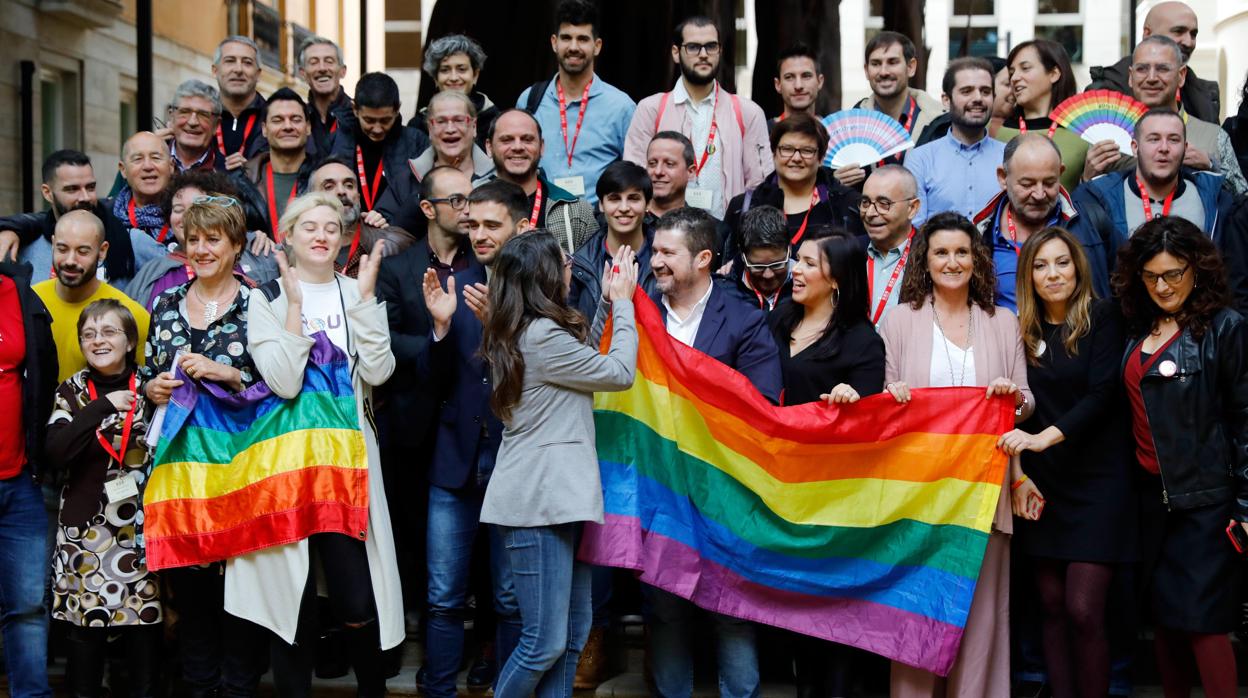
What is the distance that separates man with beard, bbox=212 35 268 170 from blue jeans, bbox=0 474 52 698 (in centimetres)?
281

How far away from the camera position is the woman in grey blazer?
5281 mm

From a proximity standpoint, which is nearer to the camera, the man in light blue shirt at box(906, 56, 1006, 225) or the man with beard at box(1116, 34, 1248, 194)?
the man in light blue shirt at box(906, 56, 1006, 225)

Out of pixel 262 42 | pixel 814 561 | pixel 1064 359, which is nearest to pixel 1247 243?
pixel 1064 359

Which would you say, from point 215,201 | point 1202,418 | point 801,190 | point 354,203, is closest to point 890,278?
point 801,190

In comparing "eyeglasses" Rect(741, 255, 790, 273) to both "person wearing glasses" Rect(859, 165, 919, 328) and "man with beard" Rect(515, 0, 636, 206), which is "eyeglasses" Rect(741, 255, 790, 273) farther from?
"man with beard" Rect(515, 0, 636, 206)

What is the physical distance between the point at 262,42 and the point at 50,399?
20164 millimetres

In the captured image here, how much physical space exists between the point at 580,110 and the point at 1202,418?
12.7 ft

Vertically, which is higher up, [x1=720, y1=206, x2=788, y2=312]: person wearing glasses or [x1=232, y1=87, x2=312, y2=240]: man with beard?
[x1=232, y1=87, x2=312, y2=240]: man with beard

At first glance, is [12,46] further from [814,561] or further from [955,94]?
[814,561]

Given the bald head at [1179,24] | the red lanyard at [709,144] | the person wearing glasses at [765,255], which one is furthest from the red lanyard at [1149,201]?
the red lanyard at [709,144]

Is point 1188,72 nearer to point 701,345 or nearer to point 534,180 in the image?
point 534,180

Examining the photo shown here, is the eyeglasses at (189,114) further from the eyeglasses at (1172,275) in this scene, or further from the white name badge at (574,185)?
the eyeglasses at (1172,275)

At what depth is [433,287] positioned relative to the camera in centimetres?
584

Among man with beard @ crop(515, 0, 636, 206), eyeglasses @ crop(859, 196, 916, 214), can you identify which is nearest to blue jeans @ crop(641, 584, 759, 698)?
eyeglasses @ crop(859, 196, 916, 214)
